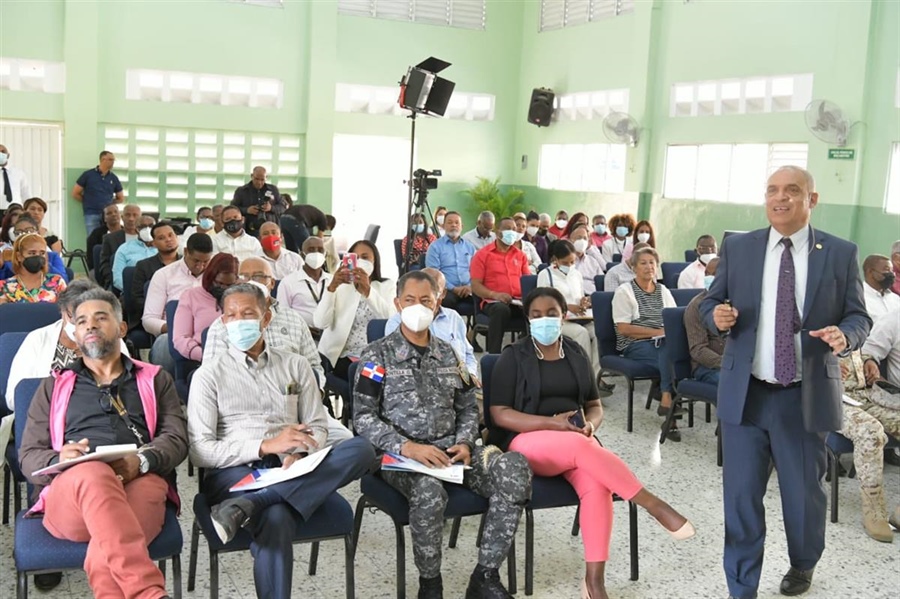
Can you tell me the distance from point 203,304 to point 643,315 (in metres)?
2.94

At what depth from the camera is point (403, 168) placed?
16234 millimetres

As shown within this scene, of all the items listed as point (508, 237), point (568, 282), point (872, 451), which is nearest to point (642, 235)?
point (508, 237)

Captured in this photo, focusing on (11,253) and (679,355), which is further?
(679,355)

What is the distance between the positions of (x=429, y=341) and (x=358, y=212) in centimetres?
1226

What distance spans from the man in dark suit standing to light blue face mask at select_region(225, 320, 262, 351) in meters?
1.71

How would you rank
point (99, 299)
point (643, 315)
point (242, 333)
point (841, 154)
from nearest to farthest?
1. point (99, 299)
2. point (242, 333)
3. point (643, 315)
4. point (841, 154)

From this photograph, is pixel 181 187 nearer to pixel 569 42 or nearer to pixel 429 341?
pixel 569 42

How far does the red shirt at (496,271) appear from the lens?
7941 millimetres

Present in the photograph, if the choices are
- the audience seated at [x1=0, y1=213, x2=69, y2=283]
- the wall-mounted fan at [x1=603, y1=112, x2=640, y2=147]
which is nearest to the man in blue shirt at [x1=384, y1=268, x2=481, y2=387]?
Result: the audience seated at [x1=0, y1=213, x2=69, y2=283]

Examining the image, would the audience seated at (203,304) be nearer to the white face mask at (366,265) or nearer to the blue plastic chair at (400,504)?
the white face mask at (366,265)

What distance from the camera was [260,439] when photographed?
11.1 feet

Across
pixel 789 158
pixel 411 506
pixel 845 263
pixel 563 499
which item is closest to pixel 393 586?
pixel 411 506

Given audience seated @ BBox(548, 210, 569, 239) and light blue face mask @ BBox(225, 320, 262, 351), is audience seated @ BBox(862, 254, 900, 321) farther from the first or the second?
audience seated @ BBox(548, 210, 569, 239)

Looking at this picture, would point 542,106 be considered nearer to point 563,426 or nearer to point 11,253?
point 11,253
